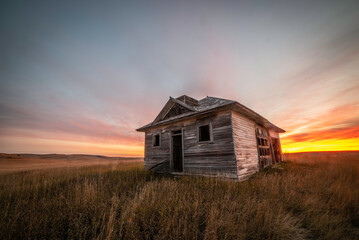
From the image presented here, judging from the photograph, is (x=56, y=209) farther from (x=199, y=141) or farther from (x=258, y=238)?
(x=199, y=141)

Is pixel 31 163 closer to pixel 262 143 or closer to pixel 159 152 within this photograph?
pixel 159 152

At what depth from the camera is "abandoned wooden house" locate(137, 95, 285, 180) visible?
23.6 ft

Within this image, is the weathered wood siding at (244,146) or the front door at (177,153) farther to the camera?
the front door at (177,153)

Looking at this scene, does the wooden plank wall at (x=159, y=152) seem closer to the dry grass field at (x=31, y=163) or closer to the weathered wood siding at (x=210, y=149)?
the weathered wood siding at (x=210, y=149)

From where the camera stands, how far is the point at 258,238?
2615 mm

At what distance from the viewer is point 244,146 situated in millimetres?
8062

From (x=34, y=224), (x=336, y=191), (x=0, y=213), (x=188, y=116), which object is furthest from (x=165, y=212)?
(x=336, y=191)

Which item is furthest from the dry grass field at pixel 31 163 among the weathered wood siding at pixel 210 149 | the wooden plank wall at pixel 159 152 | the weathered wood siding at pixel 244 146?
the weathered wood siding at pixel 244 146

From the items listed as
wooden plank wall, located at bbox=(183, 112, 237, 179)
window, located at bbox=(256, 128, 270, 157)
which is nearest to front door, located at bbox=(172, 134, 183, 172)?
wooden plank wall, located at bbox=(183, 112, 237, 179)

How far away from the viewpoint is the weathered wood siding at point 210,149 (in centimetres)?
712

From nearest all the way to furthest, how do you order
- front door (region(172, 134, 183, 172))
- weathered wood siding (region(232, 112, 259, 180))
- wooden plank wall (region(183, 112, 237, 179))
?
wooden plank wall (region(183, 112, 237, 179)) < weathered wood siding (region(232, 112, 259, 180)) < front door (region(172, 134, 183, 172))

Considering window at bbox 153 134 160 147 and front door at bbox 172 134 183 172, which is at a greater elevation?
window at bbox 153 134 160 147

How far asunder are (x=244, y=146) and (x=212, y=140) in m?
2.13

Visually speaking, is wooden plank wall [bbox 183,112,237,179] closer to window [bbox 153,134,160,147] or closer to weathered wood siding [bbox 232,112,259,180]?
weathered wood siding [bbox 232,112,259,180]
